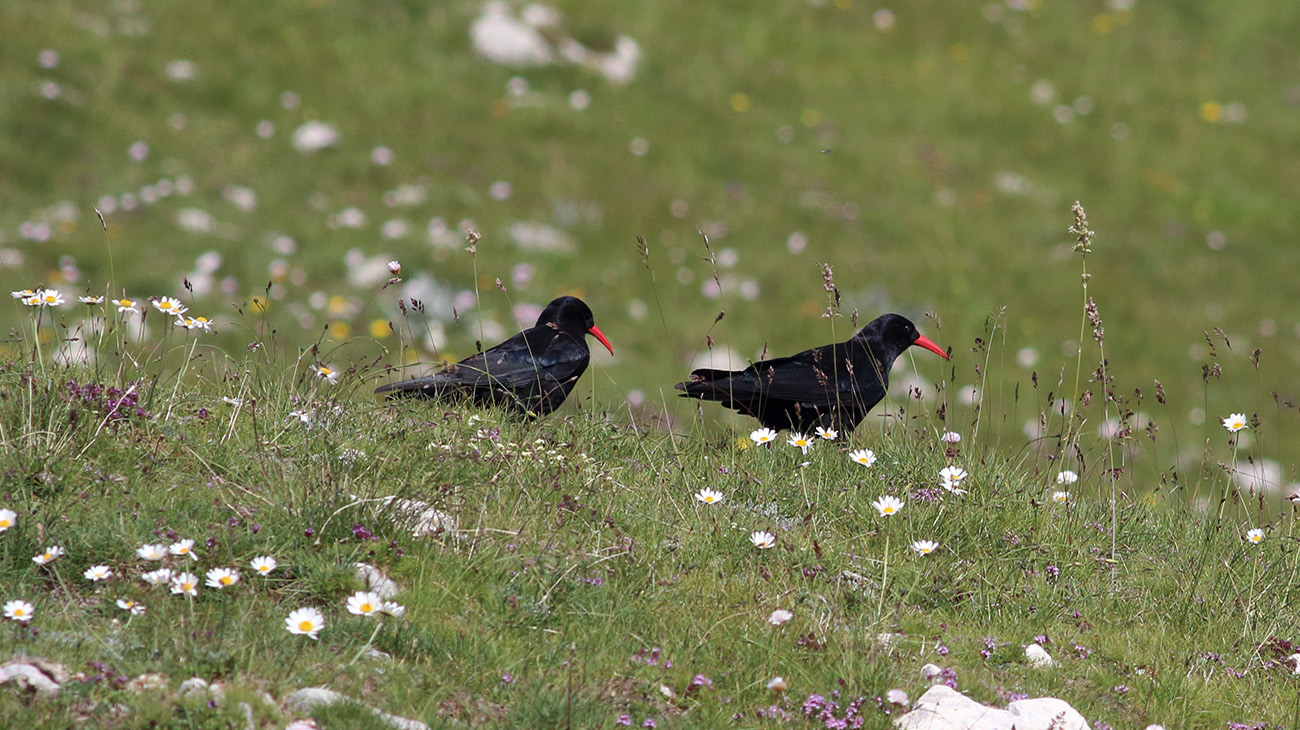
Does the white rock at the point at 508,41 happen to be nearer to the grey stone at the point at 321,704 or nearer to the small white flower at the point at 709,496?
the small white flower at the point at 709,496

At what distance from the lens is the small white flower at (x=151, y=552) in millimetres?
3961

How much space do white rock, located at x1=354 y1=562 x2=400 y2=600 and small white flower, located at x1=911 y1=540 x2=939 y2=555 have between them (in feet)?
6.84

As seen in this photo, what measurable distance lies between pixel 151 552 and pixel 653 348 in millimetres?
9087

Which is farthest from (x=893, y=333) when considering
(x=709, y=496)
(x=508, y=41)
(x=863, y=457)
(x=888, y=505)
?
(x=508, y=41)

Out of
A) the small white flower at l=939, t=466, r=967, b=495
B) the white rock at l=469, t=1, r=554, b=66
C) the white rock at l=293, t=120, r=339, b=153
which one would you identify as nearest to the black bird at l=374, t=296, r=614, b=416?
the small white flower at l=939, t=466, r=967, b=495

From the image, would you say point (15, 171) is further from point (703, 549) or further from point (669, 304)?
point (703, 549)

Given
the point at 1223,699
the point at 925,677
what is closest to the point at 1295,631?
the point at 1223,699

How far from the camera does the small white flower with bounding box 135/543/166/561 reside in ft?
13.0

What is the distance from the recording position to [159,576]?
153 inches

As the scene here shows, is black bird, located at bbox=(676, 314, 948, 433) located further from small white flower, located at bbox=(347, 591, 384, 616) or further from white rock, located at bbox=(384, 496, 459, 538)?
small white flower, located at bbox=(347, 591, 384, 616)

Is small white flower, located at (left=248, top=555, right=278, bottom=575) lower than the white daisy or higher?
lower

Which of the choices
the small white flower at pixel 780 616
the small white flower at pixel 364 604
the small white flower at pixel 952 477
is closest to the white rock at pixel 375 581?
the small white flower at pixel 364 604

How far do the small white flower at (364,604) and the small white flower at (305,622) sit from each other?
114 mm

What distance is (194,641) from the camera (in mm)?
3793
